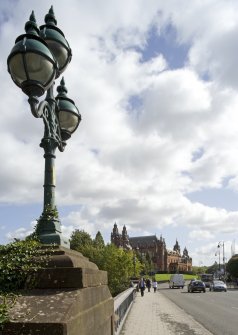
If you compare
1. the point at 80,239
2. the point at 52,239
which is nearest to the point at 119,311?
the point at 52,239

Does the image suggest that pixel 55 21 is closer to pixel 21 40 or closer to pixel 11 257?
pixel 21 40

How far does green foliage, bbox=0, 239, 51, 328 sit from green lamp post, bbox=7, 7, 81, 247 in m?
0.62

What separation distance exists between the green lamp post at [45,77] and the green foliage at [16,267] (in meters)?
0.62

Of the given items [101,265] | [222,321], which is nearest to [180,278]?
[101,265]

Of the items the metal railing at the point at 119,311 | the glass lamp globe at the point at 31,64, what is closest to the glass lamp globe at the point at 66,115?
the glass lamp globe at the point at 31,64

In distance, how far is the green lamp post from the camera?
453 cm

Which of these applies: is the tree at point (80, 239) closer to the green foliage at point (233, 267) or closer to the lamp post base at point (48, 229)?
the green foliage at point (233, 267)

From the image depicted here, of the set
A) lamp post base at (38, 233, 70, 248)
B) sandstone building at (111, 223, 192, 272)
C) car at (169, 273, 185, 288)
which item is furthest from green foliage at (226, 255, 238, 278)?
lamp post base at (38, 233, 70, 248)

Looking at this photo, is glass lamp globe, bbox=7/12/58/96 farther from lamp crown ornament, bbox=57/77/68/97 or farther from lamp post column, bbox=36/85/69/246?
lamp crown ornament, bbox=57/77/68/97

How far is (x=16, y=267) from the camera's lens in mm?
3879

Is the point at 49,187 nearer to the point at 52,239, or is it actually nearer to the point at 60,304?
the point at 52,239

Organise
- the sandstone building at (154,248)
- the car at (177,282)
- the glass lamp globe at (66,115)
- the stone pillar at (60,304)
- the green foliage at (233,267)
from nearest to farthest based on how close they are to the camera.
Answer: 1. the stone pillar at (60,304)
2. the glass lamp globe at (66,115)
3. the car at (177,282)
4. the green foliage at (233,267)
5. the sandstone building at (154,248)

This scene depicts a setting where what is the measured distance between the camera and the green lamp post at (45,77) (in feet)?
14.9

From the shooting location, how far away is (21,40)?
4.57 metres
